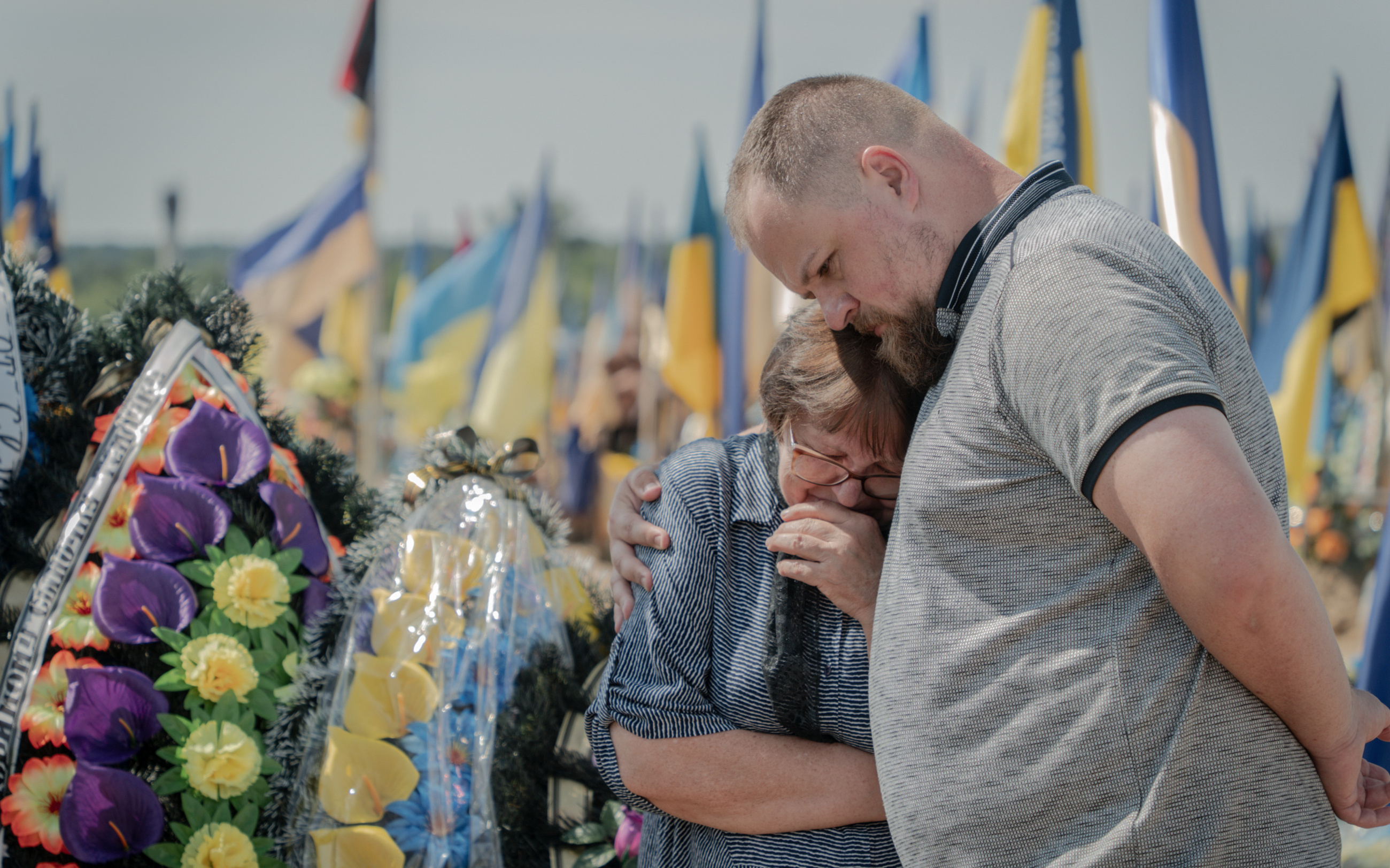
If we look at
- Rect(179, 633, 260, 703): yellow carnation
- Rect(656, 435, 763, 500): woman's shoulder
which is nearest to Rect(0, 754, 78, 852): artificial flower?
Rect(179, 633, 260, 703): yellow carnation

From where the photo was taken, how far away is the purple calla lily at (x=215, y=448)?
2.10 meters

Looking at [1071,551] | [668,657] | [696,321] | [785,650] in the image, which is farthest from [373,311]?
[1071,551]

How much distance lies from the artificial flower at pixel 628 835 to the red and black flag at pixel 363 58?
725 cm

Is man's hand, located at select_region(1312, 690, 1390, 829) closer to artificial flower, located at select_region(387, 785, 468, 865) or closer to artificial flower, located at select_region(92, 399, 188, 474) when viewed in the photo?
artificial flower, located at select_region(387, 785, 468, 865)

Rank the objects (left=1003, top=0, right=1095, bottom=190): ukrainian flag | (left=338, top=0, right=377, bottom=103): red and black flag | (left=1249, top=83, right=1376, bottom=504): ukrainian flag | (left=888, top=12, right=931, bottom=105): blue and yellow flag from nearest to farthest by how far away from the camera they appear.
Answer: (left=1003, top=0, right=1095, bottom=190): ukrainian flag
(left=1249, top=83, right=1376, bottom=504): ukrainian flag
(left=888, top=12, right=931, bottom=105): blue and yellow flag
(left=338, top=0, right=377, bottom=103): red and black flag

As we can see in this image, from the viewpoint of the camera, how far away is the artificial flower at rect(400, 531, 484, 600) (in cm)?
208

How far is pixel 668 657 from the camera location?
1.67 meters

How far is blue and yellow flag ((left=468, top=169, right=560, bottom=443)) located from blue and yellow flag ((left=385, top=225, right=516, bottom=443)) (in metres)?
0.43

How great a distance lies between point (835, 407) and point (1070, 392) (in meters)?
0.52

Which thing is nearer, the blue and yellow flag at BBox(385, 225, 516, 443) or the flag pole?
the flag pole

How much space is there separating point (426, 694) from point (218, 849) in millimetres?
486

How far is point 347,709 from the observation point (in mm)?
1975

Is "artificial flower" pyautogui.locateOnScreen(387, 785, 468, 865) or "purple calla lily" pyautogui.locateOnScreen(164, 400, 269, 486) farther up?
"purple calla lily" pyautogui.locateOnScreen(164, 400, 269, 486)

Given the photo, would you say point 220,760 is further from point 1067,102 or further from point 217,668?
point 1067,102
